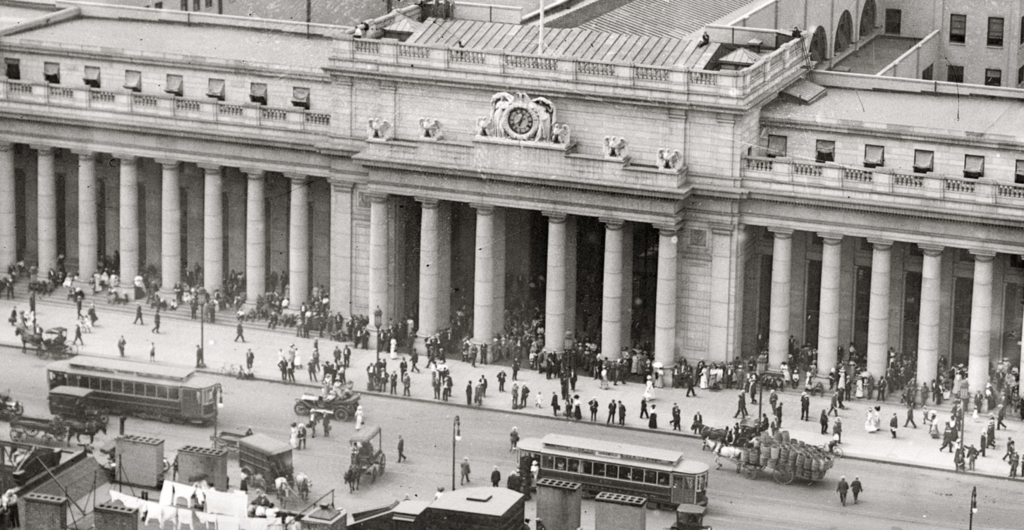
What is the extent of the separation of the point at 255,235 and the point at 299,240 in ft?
9.01

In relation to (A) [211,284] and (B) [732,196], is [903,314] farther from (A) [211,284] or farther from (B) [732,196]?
(A) [211,284]

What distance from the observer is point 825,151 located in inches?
5084

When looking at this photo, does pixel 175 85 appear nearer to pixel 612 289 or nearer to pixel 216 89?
pixel 216 89

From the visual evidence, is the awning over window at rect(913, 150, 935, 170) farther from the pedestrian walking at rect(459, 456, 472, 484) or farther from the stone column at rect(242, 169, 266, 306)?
the stone column at rect(242, 169, 266, 306)

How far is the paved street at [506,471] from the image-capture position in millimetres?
109875

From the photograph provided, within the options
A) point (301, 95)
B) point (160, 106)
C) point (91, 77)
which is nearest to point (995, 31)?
point (301, 95)

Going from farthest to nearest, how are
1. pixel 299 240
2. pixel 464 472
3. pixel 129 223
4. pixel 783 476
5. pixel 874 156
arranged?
pixel 129 223 → pixel 299 240 → pixel 874 156 → pixel 783 476 → pixel 464 472

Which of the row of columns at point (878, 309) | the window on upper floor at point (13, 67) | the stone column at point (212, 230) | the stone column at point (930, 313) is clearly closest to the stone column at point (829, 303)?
the row of columns at point (878, 309)

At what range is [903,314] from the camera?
129750mm

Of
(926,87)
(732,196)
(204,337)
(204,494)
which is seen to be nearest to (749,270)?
(732,196)

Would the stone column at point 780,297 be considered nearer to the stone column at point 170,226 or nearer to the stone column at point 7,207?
the stone column at point 170,226

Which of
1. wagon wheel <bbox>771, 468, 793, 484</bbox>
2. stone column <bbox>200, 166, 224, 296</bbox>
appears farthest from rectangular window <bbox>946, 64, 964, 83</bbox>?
wagon wheel <bbox>771, 468, 793, 484</bbox>

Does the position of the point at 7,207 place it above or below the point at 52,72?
below

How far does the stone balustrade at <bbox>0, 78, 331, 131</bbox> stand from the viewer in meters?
138
